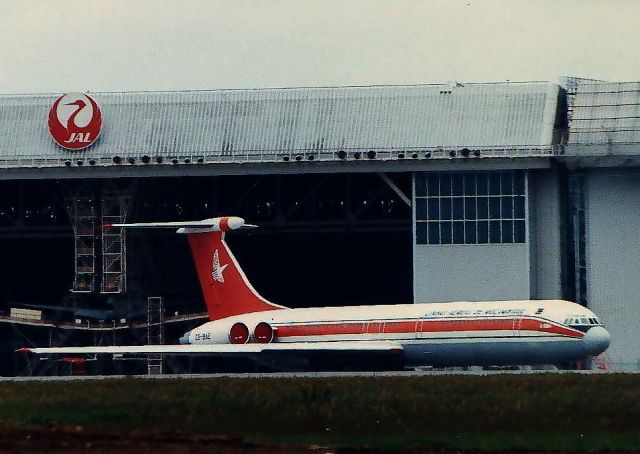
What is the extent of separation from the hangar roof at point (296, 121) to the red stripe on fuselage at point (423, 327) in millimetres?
14890

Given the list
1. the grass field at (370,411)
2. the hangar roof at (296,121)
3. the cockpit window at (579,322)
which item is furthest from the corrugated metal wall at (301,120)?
the grass field at (370,411)

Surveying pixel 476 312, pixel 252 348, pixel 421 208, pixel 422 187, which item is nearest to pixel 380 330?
pixel 476 312

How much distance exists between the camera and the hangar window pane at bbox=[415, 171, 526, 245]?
80875 mm

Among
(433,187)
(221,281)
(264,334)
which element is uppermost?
(433,187)

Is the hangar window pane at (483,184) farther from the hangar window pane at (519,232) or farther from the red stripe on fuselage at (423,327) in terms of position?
the red stripe on fuselage at (423,327)

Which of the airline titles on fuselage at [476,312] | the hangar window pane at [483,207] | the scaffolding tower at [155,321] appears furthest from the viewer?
the scaffolding tower at [155,321]

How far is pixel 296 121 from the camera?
83.3 meters

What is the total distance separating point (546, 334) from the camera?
207ft

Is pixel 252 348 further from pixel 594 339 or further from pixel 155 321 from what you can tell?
pixel 155 321

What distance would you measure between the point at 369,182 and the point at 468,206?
8.53 meters

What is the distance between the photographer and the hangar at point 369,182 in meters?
80.4

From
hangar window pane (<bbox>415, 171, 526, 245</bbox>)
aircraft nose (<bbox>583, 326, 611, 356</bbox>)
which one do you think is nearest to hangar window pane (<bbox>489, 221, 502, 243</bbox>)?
hangar window pane (<bbox>415, 171, 526, 245</bbox>)

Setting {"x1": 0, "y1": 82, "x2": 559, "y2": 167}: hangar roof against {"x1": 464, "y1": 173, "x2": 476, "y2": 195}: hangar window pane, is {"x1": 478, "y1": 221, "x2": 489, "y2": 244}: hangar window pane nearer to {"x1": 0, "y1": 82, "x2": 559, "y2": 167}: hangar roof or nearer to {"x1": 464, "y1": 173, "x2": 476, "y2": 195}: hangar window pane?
{"x1": 464, "y1": 173, "x2": 476, "y2": 195}: hangar window pane

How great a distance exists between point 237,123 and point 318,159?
5.82 m
